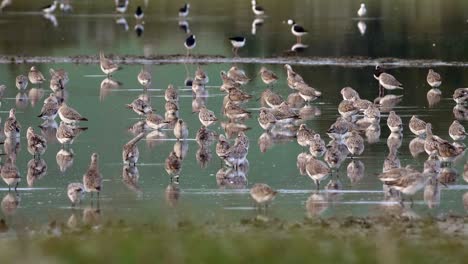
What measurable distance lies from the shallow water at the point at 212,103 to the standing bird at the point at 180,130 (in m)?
0.19

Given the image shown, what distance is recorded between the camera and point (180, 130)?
23.8 m

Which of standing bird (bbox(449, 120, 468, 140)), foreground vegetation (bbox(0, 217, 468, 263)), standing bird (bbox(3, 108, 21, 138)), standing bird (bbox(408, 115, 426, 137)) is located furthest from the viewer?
standing bird (bbox(3, 108, 21, 138))

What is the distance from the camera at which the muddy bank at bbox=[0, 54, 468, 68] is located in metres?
35.9

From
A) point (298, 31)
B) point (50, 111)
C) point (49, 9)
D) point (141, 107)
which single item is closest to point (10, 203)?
point (50, 111)

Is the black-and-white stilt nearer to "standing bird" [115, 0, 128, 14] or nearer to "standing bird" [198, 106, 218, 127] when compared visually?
"standing bird" [115, 0, 128, 14]

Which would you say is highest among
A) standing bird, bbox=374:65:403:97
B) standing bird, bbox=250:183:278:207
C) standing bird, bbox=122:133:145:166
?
standing bird, bbox=374:65:403:97

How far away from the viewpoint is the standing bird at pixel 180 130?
23.8 metres

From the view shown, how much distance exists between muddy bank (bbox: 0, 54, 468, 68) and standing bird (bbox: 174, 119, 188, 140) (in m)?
12.7

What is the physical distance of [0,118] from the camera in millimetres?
25984

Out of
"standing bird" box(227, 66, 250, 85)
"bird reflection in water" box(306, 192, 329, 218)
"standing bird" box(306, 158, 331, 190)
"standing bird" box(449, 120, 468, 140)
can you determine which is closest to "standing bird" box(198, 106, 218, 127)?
"standing bird" box(449, 120, 468, 140)

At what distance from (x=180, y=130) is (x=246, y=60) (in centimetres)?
1438

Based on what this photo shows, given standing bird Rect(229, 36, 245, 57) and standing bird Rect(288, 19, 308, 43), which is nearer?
standing bird Rect(229, 36, 245, 57)

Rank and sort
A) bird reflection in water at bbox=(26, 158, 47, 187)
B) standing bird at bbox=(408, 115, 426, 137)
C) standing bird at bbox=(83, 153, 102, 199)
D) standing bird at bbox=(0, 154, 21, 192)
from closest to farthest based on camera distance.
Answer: standing bird at bbox=(83, 153, 102, 199) → standing bird at bbox=(0, 154, 21, 192) → bird reflection in water at bbox=(26, 158, 47, 187) → standing bird at bbox=(408, 115, 426, 137)

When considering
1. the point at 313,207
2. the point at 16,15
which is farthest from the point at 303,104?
the point at 16,15
